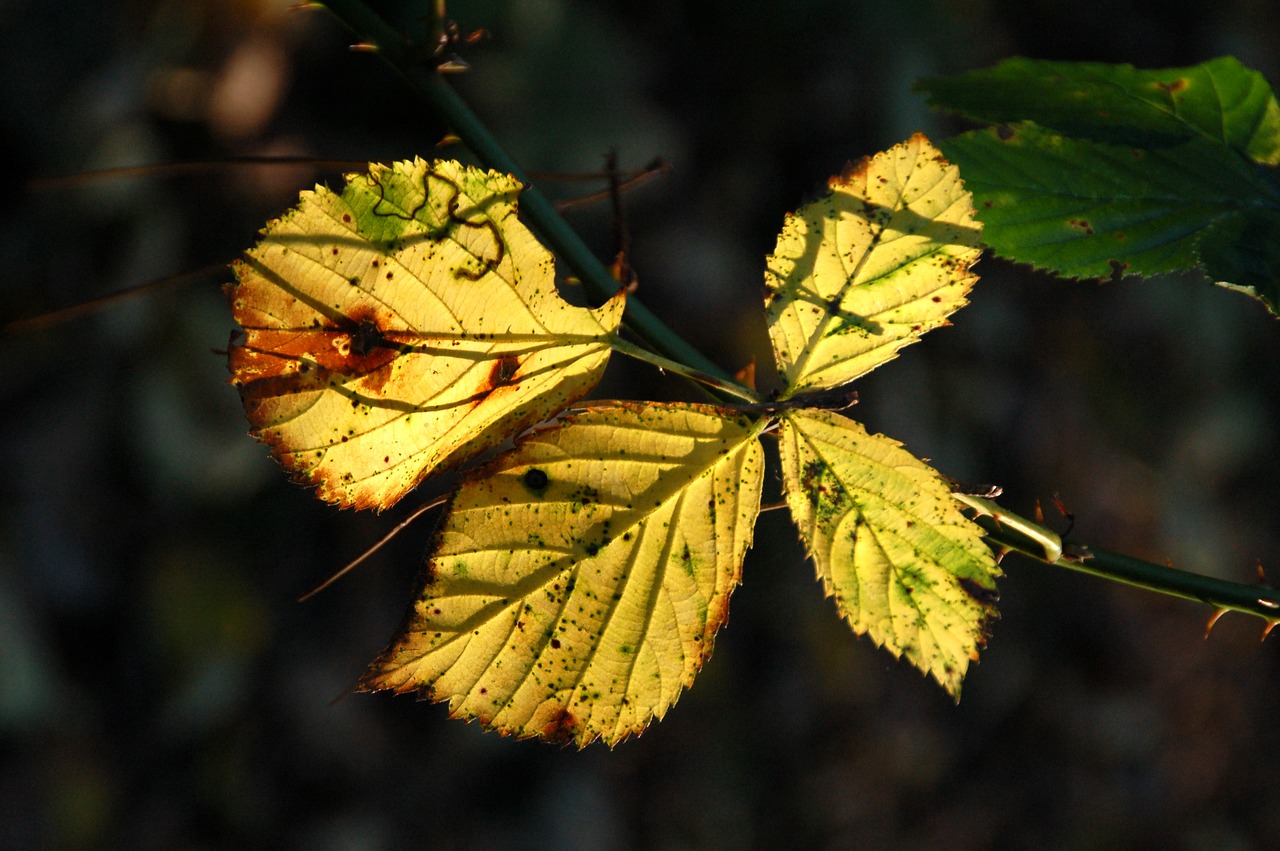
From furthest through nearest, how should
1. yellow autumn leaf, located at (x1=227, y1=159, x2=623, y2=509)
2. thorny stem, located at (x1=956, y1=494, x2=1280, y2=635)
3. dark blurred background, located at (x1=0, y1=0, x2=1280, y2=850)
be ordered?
dark blurred background, located at (x1=0, y1=0, x2=1280, y2=850), thorny stem, located at (x1=956, y1=494, x2=1280, y2=635), yellow autumn leaf, located at (x1=227, y1=159, x2=623, y2=509)

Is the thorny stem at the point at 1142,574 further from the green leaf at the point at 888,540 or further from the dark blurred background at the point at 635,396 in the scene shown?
the dark blurred background at the point at 635,396

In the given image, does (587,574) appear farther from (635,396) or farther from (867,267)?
(635,396)

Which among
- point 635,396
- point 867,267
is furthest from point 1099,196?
point 635,396

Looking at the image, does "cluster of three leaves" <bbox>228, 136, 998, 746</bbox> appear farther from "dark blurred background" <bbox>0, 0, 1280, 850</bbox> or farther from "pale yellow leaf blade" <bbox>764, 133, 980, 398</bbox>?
"dark blurred background" <bbox>0, 0, 1280, 850</bbox>

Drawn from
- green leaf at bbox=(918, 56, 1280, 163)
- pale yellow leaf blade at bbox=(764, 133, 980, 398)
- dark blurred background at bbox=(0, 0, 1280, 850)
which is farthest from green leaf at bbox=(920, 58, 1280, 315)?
dark blurred background at bbox=(0, 0, 1280, 850)

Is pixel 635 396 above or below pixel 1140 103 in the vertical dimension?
below

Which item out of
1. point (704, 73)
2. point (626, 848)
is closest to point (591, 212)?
point (704, 73)
